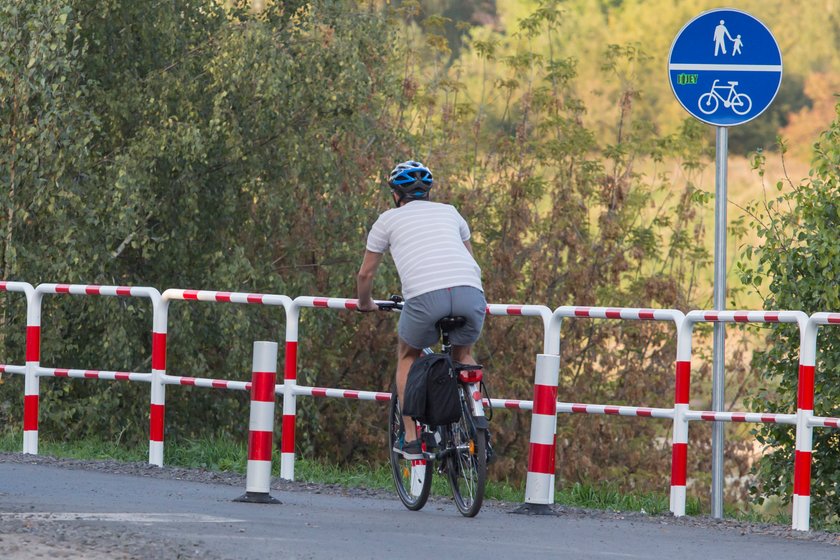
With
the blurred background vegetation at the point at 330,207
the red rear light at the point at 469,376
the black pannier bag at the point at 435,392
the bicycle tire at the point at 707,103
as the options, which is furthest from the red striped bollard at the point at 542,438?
the blurred background vegetation at the point at 330,207

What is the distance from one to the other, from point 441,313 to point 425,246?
39cm

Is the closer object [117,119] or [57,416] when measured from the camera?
[57,416]

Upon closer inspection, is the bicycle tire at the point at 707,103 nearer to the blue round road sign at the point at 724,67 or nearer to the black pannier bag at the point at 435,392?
the blue round road sign at the point at 724,67

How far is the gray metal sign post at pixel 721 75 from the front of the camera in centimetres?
1034

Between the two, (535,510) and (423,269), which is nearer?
(423,269)

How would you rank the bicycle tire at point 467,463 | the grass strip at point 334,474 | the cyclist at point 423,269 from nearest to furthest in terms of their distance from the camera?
the bicycle tire at point 467,463
the cyclist at point 423,269
the grass strip at point 334,474

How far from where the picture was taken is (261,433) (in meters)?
9.59

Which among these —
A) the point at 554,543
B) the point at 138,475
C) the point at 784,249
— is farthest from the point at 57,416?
the point at 554,543

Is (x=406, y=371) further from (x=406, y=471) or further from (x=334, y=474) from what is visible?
(x=334, y=474)

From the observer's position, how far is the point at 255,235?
21078mm

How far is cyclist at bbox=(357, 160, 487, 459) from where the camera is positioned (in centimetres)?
891

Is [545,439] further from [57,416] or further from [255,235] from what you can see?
[255,235]

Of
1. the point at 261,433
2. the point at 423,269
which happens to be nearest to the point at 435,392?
the point at 423,269

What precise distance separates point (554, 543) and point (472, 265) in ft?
5.49
